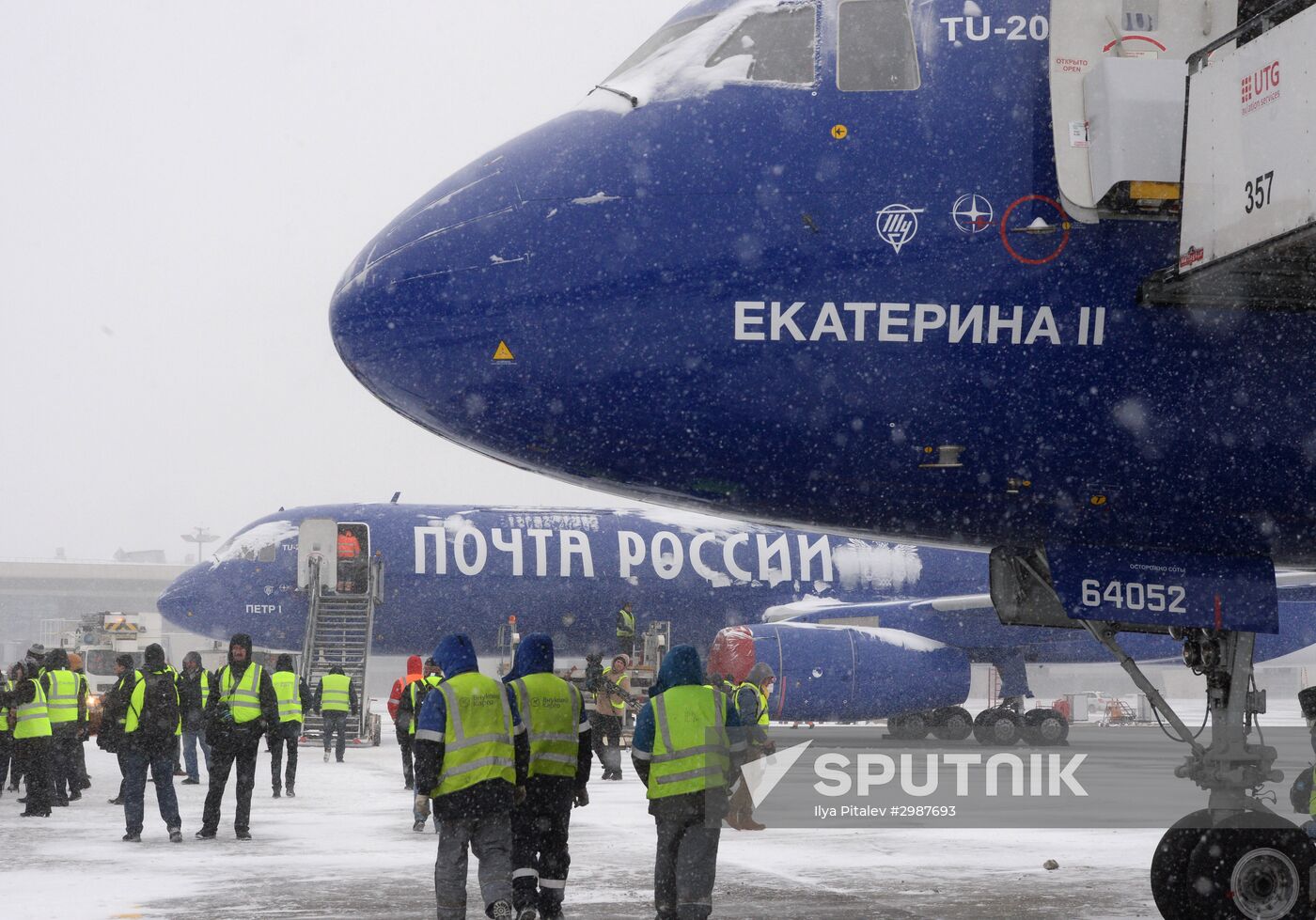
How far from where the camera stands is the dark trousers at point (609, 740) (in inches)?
772

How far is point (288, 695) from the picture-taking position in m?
16.9

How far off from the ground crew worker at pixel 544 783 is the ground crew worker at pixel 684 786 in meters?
0.50

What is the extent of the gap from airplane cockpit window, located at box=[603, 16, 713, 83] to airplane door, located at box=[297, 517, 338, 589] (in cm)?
2249

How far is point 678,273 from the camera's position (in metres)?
6.64

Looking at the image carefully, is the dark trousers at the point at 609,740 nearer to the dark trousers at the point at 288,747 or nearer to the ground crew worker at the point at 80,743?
the dark trousers at the point at 288,747

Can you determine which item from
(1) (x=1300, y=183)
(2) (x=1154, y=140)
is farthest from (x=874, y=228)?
(1) (x=1300, y=183)

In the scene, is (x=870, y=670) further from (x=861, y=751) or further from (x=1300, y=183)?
(x=1300, y=183)

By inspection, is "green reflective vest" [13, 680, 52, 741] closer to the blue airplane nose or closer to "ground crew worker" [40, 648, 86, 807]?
"ground crew worker" [40, 648, 86, 807]

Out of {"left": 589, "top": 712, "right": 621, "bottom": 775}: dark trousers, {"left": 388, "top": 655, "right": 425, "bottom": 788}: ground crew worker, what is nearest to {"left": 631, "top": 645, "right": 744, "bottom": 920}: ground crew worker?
{"left": 388, "top": 655, "right": 425, "bottom": 788}: ground crew worker

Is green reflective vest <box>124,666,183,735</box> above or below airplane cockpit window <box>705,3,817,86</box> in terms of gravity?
below

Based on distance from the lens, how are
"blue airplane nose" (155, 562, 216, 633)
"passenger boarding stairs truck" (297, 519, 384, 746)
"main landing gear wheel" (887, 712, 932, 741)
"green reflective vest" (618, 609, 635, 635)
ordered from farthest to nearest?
"blue airplane nose" (155, 562, 216, 633), "passenger boarding stairs truck" (297, 519, 384, 746), "green reflective vest" (618, 609, 635, 635), "main landing gear wheel" (887, 712, 932, 741)

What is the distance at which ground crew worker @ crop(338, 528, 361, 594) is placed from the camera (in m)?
28.9

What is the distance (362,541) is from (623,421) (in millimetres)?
23061

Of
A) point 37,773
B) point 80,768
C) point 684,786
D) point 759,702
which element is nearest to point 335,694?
point 80,768
